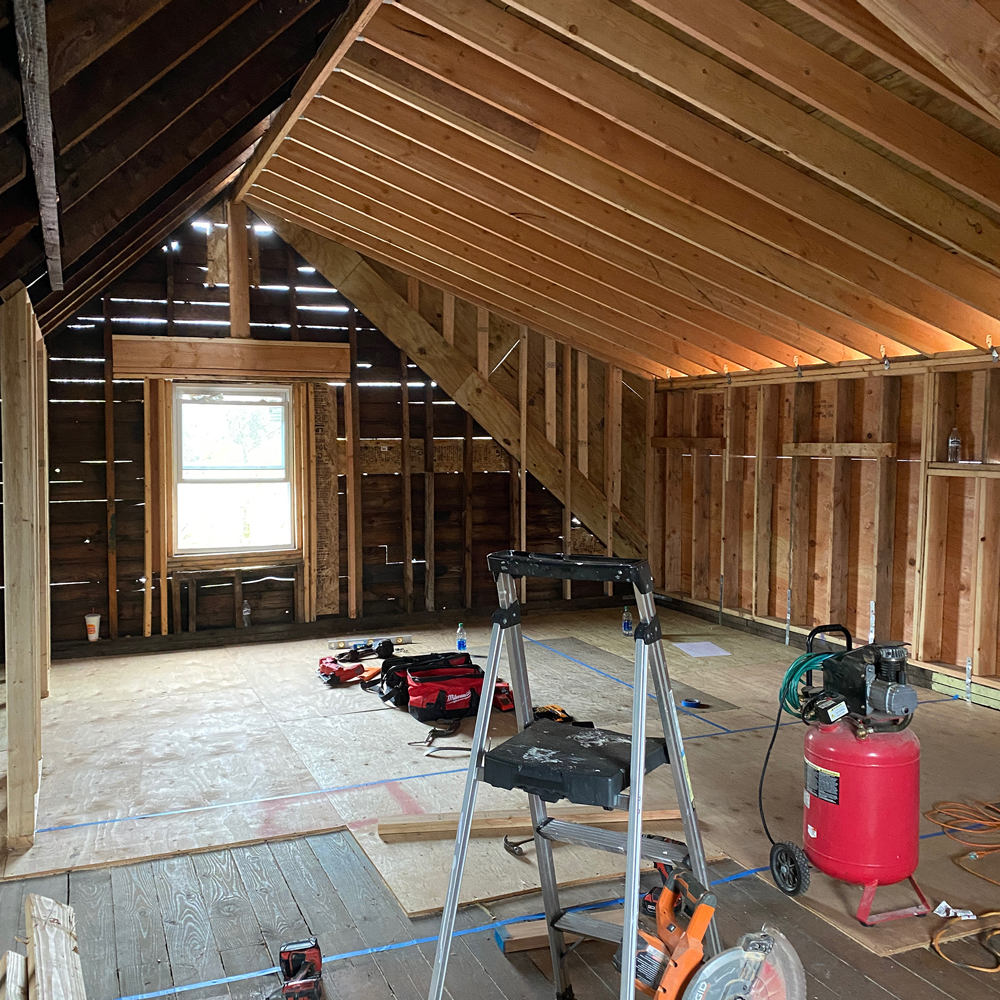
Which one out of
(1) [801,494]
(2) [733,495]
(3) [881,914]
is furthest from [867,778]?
(2) [733,495]

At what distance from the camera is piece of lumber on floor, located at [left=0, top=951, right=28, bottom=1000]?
222 centimetres

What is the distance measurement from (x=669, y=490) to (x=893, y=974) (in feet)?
20.0

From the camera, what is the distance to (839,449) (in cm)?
645

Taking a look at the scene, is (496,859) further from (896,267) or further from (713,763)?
(896,267)

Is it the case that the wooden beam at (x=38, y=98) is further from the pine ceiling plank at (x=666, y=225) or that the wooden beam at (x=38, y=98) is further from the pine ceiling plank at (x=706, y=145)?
the pine ceiling plank at (x=666, y=225)

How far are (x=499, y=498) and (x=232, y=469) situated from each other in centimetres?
245

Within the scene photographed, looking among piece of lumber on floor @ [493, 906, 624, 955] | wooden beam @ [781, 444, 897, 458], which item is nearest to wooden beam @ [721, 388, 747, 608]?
wooden beam @ [781, 444, 897, 458]

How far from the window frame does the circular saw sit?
5.89 meters

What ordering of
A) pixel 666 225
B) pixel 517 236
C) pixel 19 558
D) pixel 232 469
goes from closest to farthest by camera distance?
1. pixel 19 558
2. pixel 666 225
3. pixel 517 236
4. pixel 232 469

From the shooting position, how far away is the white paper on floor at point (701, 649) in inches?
270

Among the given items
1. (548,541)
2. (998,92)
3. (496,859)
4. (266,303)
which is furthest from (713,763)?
(266,303)

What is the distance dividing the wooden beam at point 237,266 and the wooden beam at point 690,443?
155 inches

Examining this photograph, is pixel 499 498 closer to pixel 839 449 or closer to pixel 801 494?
pixel 801 494

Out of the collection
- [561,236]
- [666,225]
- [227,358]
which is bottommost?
[227,358]
